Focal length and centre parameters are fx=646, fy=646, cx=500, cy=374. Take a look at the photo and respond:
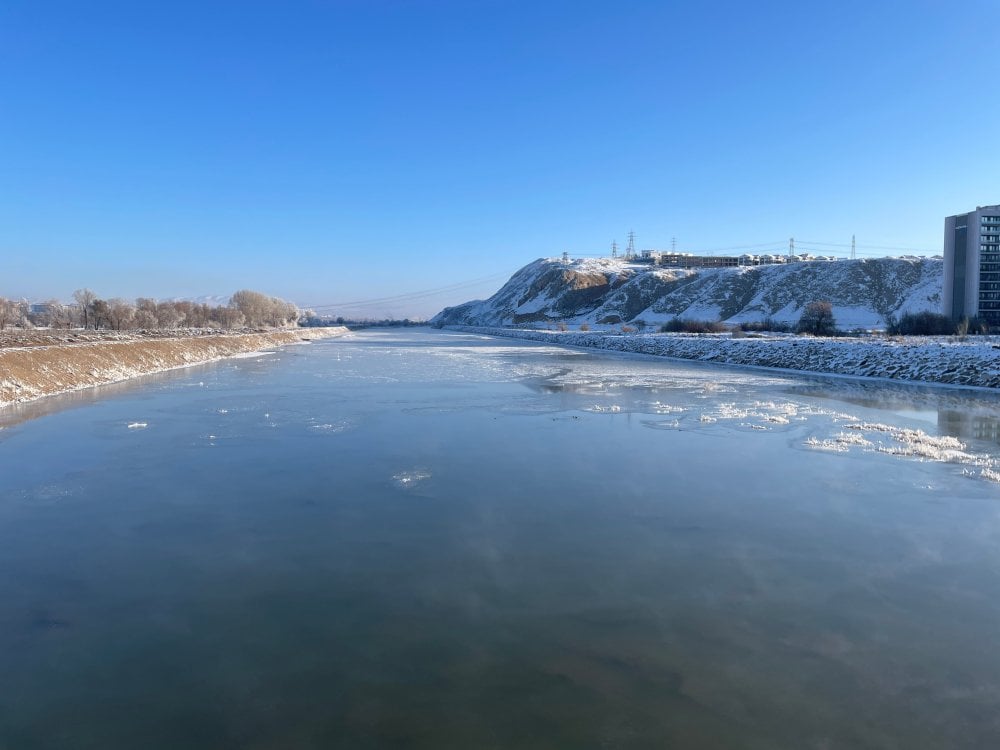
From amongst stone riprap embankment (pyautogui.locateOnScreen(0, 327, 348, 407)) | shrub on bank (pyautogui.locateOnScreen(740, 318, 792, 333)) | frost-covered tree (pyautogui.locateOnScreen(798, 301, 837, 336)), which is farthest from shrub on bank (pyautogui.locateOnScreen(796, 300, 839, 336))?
stone riprap embankment (pyautogui.locateOnScreen(0, 327, 348, 407))

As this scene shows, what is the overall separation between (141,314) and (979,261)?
11570cm

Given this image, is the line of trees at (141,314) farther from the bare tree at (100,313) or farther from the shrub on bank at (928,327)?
the shrub on bank at (928,327)

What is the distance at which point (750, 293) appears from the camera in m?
125

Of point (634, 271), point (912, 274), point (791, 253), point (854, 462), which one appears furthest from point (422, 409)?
point (791, 253)

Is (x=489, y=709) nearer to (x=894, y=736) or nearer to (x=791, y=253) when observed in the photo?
(x=894, y=736)

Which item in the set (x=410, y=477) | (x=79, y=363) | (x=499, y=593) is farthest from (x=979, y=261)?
(x=499, y=593)

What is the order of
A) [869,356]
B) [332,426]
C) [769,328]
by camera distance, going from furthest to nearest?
[769,328] < [869,356] < [332,426]

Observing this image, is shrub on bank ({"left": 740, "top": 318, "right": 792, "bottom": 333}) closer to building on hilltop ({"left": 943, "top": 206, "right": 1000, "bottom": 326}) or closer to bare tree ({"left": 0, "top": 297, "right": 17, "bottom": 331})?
building on hilltop ({"left": 943, "top": 206, "right": 1000, "bottom": 326})

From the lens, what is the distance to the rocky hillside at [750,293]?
107 m

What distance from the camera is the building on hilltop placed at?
6888 cm

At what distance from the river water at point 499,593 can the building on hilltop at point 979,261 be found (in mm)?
70416

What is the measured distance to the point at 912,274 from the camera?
11638 cm

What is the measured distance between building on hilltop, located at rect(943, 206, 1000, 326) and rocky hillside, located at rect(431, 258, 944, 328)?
1668cm

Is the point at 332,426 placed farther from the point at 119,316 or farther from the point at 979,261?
the point at 119,316
